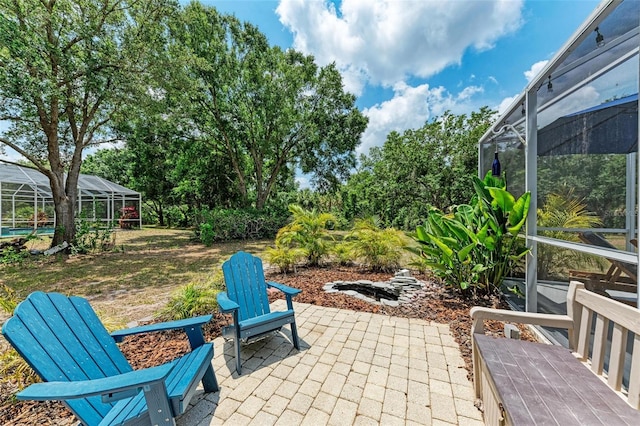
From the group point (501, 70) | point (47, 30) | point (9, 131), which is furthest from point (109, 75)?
point (501, 70)

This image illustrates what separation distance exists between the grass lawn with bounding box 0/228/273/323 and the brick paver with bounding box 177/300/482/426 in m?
2.32

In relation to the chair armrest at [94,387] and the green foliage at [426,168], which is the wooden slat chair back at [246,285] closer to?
the chair armrest at [94,387]

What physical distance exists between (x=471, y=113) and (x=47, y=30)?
14.7 m

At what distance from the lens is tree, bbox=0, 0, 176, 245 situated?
18.4 ft

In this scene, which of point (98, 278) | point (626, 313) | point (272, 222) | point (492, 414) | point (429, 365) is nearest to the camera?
point (626, 313)

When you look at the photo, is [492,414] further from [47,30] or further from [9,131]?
[9,131]

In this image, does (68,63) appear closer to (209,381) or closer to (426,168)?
(209,381)

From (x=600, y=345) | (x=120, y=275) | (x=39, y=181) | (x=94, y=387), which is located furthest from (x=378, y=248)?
(x=39, y=181)

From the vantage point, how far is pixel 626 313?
4.63ft

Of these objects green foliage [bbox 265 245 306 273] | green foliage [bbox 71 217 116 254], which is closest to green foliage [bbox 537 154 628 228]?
green foliage [bbox 265 245 306 273]

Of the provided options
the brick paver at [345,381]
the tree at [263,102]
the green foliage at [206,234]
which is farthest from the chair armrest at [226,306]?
the tree at [263,102]

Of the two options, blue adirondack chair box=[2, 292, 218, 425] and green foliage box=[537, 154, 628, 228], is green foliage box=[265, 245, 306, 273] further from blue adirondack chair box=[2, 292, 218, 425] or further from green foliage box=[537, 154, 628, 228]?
green foliage box=[537, 154, 628, 228]

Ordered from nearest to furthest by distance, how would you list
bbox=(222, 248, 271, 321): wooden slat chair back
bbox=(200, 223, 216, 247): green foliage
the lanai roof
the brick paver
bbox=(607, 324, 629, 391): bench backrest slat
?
bbox=(607, 324, 629, 391): bench backrest slat, the brick paver, bbox=(222, 248, 271, 321): wooden slat chair back, bbox=(200, 223, 216, 247): green foliage, the lanai roof

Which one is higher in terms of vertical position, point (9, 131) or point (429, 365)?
point (9, 131)
